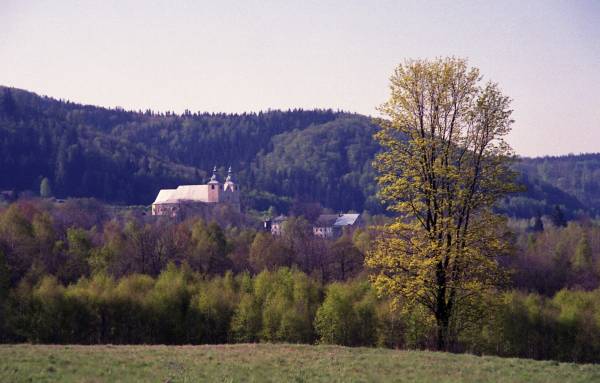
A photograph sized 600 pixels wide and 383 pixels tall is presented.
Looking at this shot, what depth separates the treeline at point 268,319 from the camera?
5134cm

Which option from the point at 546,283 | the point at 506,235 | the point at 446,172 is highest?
the point at 446,172

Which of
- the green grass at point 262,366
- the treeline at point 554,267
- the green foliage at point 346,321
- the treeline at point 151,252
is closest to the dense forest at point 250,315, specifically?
the green foliage at point 346,321

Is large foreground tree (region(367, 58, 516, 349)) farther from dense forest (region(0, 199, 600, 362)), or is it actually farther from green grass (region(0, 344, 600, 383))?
dense forest (region(0, 199, 600, 362))

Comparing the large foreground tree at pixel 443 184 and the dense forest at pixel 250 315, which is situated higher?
the large foreground tree at pixel 443 184

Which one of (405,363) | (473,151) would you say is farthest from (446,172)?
(405,363)

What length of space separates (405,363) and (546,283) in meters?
62.4

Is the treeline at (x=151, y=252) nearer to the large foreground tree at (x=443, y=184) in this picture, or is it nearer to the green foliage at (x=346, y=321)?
the green foliage at (x=346, y=321)

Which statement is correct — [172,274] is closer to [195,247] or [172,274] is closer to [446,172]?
[195,247]

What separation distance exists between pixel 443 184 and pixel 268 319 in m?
27.3

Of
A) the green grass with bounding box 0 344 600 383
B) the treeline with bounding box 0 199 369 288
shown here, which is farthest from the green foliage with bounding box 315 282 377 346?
the green grass with bounding box 0 344 600 383

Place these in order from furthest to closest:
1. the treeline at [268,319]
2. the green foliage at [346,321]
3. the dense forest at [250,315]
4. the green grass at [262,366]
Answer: the green foliage at [346,321]
the treeline at [268,319]
the dense forest at [250,315]
the green grass at [262,366]

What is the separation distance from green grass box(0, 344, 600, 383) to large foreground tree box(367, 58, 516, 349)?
299 centimetres

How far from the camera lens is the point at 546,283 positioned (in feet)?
270

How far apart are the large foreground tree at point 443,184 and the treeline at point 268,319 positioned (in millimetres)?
21855
